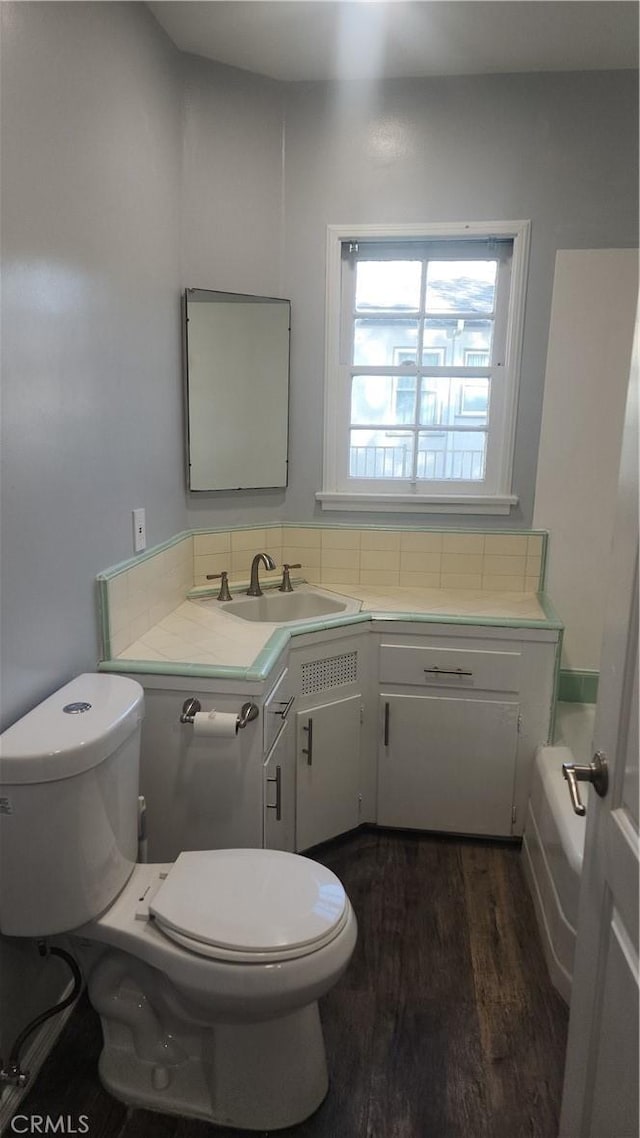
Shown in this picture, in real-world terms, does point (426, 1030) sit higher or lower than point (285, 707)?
lower

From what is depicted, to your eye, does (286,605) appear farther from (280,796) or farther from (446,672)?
(280,796)

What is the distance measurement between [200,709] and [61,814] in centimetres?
50

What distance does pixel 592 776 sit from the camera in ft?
3.40

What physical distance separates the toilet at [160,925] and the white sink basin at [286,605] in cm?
93

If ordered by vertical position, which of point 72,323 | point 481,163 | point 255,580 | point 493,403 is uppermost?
point 481,163

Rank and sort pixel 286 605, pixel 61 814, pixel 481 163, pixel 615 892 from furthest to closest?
1. pixel 286 605
2. pixel 481 163
3. pixel 61 814
4. pixel 615 892

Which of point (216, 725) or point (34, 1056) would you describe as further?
point (216, 725)

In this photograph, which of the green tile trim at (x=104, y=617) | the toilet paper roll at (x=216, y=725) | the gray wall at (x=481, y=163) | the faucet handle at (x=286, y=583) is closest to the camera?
the toilet paper roll at (x=216, y=725)

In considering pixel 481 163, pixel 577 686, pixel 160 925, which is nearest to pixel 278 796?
pixel 160 925

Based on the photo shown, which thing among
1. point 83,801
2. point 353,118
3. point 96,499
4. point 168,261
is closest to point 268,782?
point 83,801

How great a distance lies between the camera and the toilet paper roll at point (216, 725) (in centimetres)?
166

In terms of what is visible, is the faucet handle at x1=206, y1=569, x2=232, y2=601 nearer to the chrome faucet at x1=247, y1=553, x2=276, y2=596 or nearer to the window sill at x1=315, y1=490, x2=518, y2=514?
the chrome faucet at x1=247, y1=553, x2=276, y2=596

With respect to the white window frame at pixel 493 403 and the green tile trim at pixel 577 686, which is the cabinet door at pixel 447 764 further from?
the white window frame at pixel 493 403

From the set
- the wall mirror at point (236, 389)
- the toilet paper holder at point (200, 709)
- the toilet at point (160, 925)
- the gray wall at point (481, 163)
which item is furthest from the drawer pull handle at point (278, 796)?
the gray wall at point (481, 163)
